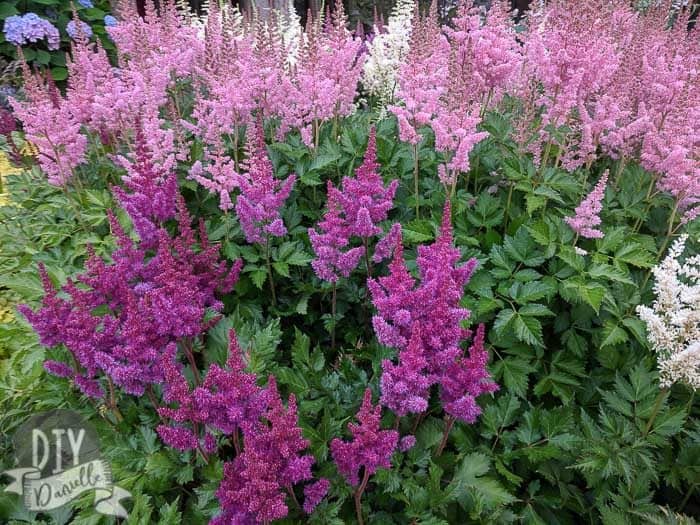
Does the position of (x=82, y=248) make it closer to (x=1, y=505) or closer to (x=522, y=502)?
(x=1, y=505)

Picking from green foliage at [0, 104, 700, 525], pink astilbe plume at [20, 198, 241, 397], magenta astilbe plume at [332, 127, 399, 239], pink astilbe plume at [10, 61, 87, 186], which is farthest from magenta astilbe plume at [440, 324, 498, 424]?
pink astilbe plume at [10, 61, 87, 186]

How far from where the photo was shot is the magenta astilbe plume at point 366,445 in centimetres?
152

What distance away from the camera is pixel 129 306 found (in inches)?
70.4

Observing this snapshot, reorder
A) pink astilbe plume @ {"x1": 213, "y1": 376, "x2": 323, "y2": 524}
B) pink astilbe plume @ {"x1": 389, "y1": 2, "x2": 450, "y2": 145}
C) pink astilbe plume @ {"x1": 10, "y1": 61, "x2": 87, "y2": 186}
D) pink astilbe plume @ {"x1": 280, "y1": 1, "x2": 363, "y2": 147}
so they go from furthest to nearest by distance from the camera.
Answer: pink astilbe plume @ {"x1": 280, "y1": 1, "x2": 363, "y2": 147}
pink astilbe plume @ {"x1": 10, "y1": 61, "x2": 87, "y2": 186}
pink astilbe plume @ {"x1": 389, "y1": 2, "x2": 450, "y2": 145}
pink astilbe plume @ {"x1": 213, "y1": 376, "x2": 323, "y2": 524}

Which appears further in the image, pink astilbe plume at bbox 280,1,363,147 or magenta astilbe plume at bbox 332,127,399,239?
pink astilbe plume at bbox 280,1,363,147

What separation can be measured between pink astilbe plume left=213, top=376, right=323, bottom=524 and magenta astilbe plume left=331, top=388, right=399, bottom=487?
117 millimetres

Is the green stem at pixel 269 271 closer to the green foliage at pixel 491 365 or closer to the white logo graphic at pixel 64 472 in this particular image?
the green foliage at pixel 491 365

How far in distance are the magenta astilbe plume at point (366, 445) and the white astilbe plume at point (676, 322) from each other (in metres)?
1.03

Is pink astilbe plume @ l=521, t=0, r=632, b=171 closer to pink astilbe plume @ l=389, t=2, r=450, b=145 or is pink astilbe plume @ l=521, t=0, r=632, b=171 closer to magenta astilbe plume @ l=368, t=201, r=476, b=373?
pink astilbe plume @ l=389, t=2, r=450, b=145

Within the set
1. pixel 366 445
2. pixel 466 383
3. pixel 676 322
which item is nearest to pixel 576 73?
pixel 676 322

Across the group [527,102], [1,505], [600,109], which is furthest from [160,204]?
[600,109]

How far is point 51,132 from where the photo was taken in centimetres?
281

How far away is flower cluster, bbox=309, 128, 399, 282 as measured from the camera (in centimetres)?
222

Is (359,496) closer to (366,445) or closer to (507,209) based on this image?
(366,445)
